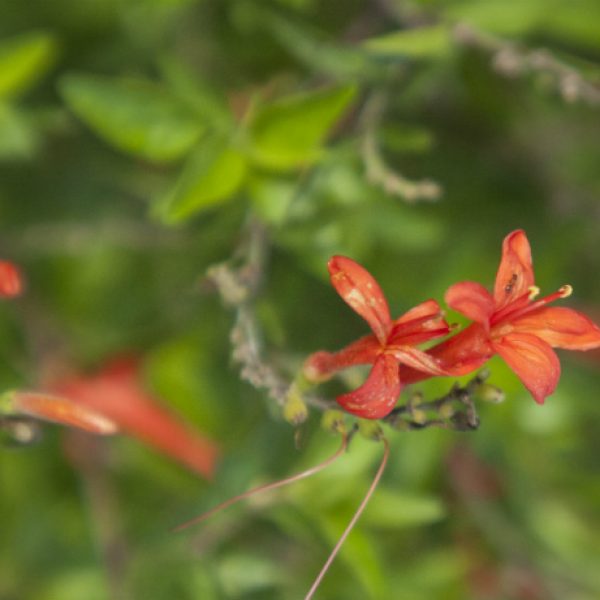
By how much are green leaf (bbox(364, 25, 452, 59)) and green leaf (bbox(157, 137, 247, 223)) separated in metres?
0.21

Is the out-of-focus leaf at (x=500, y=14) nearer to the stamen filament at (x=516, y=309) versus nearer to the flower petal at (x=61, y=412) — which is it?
the stamen filament at (x=516, y=309)

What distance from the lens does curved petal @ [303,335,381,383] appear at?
0.81 meters

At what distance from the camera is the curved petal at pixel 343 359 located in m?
0.81

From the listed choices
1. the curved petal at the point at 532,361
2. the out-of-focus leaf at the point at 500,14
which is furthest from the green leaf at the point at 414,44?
the curved petal at the point at 532,361

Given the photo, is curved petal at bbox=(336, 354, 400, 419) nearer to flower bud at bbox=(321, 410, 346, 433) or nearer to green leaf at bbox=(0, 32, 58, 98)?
flower bud at bbox=(321, 410, 346, 433)

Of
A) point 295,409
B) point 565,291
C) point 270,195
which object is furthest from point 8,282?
point 565,291

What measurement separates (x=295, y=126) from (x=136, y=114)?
0.64ft

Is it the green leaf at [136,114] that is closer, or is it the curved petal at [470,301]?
the curved petal at [470,301]

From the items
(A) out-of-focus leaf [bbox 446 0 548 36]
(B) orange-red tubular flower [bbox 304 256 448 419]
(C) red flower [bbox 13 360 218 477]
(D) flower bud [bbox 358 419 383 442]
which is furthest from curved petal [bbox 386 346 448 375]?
(C) red flower [bbox 13 360 218 477]

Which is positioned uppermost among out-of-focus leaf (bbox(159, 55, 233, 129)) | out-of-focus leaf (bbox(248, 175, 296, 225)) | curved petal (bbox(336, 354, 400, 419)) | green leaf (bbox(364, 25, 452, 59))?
green leaf (bbox(364, 25, 452, 59))

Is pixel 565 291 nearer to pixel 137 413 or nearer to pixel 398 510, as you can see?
pixel 398 510

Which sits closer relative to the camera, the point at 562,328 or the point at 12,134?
the point at 562,328

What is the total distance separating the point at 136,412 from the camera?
1.64m

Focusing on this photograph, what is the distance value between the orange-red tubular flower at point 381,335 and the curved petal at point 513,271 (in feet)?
0.18
